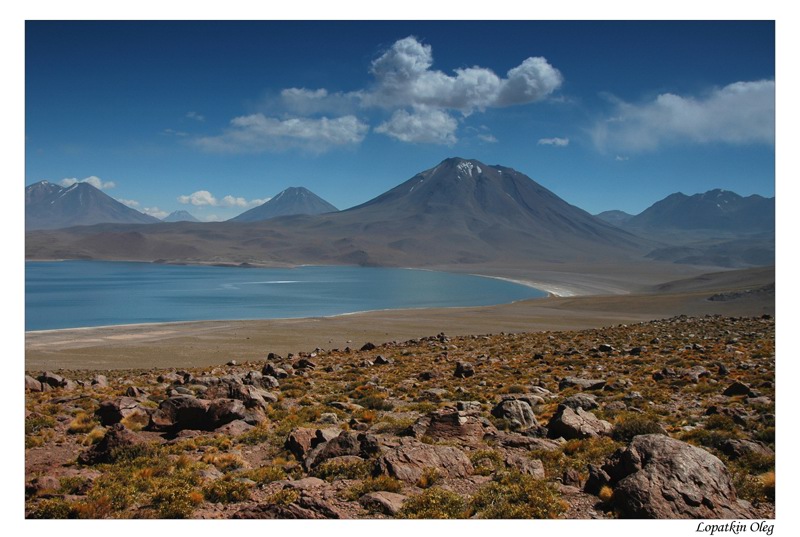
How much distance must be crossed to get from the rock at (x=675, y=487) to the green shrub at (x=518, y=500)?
0.80 meters

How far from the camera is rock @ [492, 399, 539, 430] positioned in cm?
1065

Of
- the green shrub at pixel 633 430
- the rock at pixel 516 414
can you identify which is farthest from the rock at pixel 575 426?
the rock at pixel 516 414

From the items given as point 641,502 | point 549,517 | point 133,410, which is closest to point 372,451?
point 549,517

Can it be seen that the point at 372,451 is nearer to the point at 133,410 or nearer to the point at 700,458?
the point at 700,458

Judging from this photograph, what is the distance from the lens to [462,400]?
45.8ft

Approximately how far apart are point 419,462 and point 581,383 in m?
9.32

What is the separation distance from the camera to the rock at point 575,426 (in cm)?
967

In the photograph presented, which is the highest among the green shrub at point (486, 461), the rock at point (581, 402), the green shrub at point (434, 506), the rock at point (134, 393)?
the green shrub at point (434, 506)

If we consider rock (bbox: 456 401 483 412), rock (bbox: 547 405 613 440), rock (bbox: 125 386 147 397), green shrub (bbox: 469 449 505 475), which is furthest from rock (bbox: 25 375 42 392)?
rock (bbox: 547 405 613 440)

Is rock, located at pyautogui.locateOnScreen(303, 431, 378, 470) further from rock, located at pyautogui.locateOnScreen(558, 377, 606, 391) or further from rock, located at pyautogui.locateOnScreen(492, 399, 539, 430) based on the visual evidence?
rock, located at pyautogui.locateOnScreen(558, 377, 606, 391)

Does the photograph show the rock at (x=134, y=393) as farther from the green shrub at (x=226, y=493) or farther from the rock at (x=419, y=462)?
the rock at (x=419, y=462)

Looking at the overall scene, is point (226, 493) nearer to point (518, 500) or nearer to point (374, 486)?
point (374, 486)

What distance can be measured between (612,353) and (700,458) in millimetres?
16371

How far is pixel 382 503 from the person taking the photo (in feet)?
21.6
